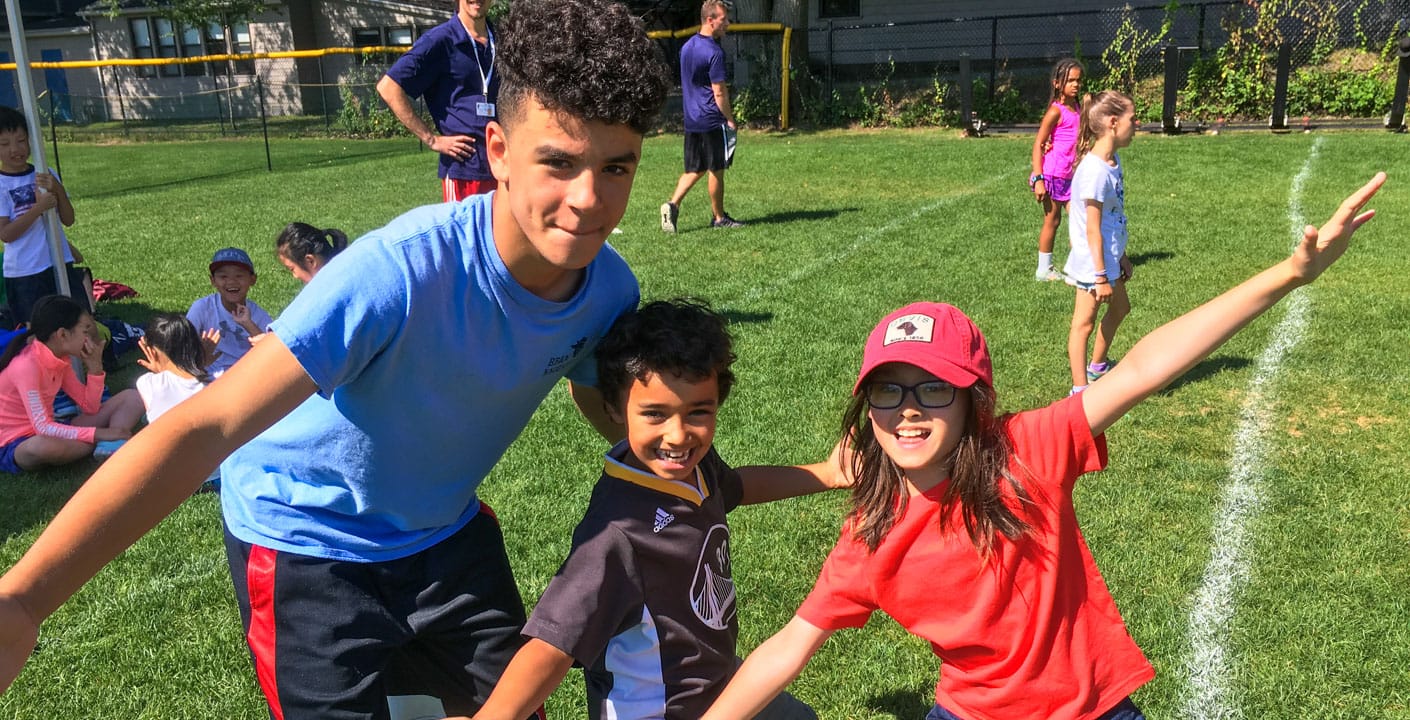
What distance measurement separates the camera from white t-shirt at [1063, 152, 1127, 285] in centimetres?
591

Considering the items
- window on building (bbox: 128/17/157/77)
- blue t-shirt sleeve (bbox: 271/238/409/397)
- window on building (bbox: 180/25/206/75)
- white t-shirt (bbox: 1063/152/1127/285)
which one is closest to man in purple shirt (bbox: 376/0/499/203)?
white t-shirt (bbox: 1063/152/1127/285)

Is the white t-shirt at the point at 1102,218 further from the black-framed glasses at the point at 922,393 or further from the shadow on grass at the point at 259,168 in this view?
the shadow on grass at the point at 259,168

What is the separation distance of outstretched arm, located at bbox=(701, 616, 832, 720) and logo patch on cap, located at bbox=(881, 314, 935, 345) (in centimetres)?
66

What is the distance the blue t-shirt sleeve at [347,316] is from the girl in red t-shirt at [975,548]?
0.99 m

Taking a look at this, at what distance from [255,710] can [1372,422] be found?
17.5 feet

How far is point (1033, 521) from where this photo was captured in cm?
225

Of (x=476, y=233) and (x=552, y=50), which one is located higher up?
Answer: (x=552, y=50)

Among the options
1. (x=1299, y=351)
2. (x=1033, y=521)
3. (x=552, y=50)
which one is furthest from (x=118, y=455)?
(x=1299, y=351)

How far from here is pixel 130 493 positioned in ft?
5.19

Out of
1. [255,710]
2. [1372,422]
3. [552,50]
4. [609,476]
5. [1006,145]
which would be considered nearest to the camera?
[552,50]

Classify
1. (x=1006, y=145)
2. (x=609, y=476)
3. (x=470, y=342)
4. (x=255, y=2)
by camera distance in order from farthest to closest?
(x=255, y=2)
(x=1006, y=145)
(x=609, y=476)
(x=470, y=342)

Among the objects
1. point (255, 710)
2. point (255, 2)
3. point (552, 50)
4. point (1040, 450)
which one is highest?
point (255, 2)

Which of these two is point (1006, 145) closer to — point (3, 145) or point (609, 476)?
point (3, 145)

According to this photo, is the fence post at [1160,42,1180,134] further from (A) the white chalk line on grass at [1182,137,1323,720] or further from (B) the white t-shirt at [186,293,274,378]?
(B) the white t-shirt at [186,293,274,378]
